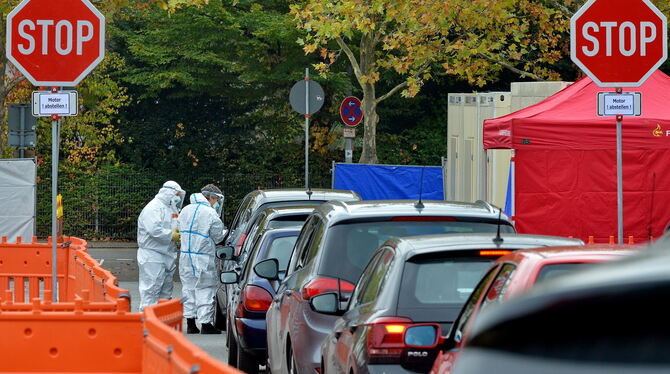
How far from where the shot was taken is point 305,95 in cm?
2811

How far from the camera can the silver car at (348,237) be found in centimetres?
835

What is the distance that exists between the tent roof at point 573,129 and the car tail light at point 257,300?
5.42 meters

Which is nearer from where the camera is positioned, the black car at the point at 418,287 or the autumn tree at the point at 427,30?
the black car at the point at 418,287

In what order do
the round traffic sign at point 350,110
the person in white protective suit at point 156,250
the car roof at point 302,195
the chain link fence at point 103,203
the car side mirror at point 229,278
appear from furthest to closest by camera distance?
1. the chain link fence at point 103,203
2. the round traffic sign at point 350,110
3. the person in white protective suit at point 156,250
4. the car roof at point 302,195
5. the car side mirror at point 229,278

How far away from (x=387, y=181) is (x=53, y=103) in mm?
16732

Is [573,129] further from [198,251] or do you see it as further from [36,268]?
[36,268]

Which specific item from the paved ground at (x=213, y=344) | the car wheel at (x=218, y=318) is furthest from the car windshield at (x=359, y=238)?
the car wheel at (x=218, y=318)

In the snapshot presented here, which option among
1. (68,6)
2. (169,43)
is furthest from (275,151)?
(68,6)

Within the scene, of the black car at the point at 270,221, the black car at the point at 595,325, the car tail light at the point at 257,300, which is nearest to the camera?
the black car at the point at 595,325

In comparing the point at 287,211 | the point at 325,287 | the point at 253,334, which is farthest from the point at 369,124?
the point at 325,287

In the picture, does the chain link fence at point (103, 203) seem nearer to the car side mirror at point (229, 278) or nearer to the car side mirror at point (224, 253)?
the car side mirror at point (224, 253)

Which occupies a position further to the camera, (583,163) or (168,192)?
(168,192)

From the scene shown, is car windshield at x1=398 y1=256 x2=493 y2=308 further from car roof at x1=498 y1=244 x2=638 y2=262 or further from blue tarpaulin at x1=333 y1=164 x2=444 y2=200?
blue tarpaulin at x1=333 y1=164 x2=444 y2=200

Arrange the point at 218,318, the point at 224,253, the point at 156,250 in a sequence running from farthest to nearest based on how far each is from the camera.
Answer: the point at 156,250 → the point at 218,318 → the point at 224,253
